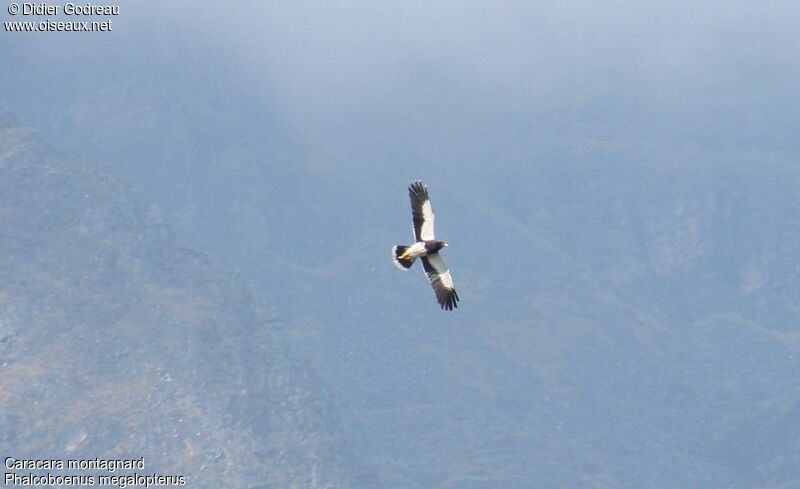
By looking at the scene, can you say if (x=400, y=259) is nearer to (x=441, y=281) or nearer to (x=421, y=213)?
(x=421, y=213)

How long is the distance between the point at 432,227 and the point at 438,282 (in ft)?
9.55

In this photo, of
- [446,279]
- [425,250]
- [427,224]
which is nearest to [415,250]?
[425,250]

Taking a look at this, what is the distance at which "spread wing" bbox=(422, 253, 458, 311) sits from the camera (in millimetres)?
95812

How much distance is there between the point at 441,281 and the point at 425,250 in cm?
266

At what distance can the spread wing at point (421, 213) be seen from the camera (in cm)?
9469

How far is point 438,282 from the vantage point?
317 feet

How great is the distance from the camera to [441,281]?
96562 mm

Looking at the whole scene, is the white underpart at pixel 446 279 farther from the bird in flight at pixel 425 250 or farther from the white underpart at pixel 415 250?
the white underpart at pixel 415 250

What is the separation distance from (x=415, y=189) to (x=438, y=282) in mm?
4339

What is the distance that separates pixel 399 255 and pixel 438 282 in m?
3.48

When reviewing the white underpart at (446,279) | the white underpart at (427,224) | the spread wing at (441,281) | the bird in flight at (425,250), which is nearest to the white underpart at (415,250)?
the bird in flight at (425,250)

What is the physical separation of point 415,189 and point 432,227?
178 centimetres

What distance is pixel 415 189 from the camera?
95125 millimetres

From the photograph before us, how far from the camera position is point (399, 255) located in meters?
93.8
